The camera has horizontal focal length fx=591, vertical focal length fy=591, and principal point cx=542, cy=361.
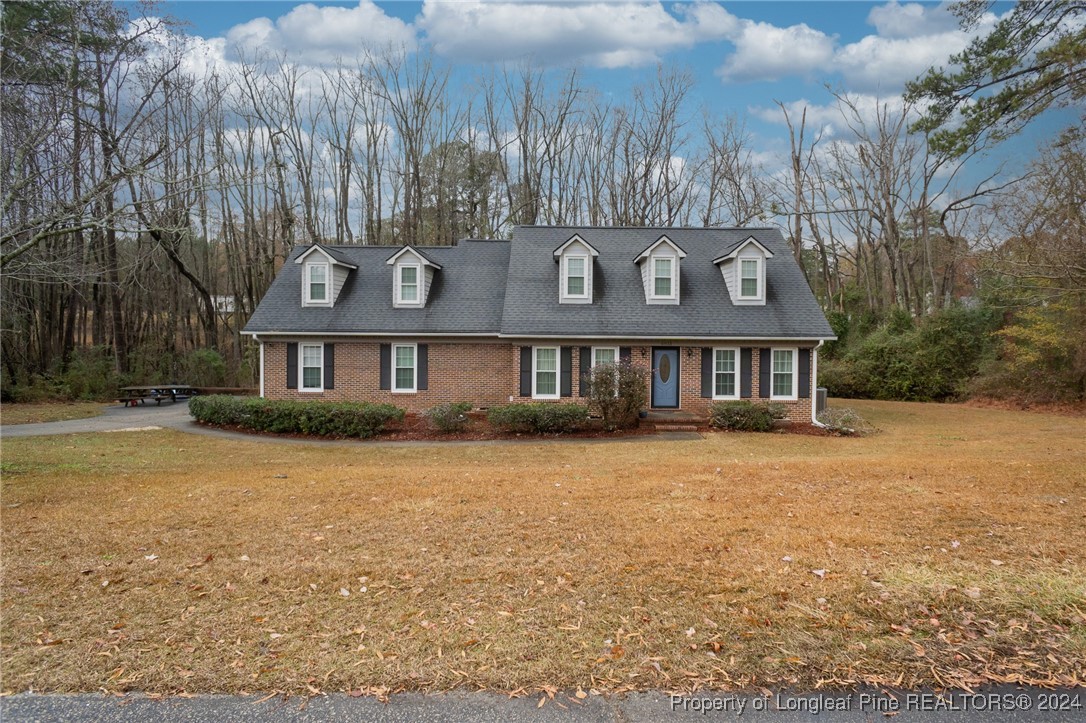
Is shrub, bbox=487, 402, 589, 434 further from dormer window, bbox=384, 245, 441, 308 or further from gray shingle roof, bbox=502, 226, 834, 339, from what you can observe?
dormer window, bbox=384, 245, 441, 308

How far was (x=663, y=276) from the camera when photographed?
18500mm

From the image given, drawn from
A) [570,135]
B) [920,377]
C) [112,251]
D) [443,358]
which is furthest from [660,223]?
[112,251]

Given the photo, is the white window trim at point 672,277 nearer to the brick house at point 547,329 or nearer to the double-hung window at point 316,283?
the brick house at point 547,329

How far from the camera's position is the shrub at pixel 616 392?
15.1m

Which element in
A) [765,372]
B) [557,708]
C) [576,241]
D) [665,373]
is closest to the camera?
[557,708]

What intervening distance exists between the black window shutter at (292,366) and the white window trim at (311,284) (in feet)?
5.32

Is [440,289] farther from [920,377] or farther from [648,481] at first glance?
[920,377]

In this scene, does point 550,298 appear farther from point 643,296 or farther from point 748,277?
point 748,277

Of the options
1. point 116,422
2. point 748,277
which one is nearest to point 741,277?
point 748,277

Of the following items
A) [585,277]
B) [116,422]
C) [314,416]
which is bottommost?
[116,422]

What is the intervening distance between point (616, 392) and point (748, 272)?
21.4 feet

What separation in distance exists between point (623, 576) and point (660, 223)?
30445 millimetres

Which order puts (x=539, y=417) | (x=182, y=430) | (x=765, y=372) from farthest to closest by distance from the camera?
1. (x=765, y=372)
2. (x=182, y=430)
3. (x=539, y=417)

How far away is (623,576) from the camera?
14.9ft
